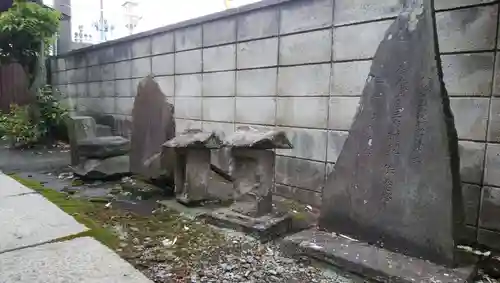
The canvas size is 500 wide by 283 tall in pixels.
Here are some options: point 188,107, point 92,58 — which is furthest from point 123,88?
point 188,107

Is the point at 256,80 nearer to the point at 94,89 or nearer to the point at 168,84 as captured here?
the point at 168,84

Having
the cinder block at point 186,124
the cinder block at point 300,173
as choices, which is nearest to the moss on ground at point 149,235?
the cinder block at point 300,173

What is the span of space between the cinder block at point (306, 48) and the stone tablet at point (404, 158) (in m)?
0.80

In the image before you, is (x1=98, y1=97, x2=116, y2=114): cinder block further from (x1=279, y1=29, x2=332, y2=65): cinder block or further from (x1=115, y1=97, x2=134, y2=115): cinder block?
(x1=279, y1=29, x2=332, y2=65): cinder block

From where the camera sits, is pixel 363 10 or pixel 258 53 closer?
pixel 363 10

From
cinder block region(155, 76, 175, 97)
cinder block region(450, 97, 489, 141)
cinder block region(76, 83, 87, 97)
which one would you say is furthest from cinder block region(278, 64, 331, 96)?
cinder block region(76, 83, 87, 97)

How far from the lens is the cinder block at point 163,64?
14.4ft

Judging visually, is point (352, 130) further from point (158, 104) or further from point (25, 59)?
point (25, 59)

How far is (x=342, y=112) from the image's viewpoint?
2.64m

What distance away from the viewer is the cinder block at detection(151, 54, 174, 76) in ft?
14.4

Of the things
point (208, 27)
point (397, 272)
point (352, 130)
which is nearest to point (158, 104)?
point (208, 27)

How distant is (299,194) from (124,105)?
11.8 feet

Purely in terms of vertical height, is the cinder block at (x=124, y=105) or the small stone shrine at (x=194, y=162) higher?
the cinder block at (x=124, y=105)

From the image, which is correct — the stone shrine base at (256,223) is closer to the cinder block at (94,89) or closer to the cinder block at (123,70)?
the cinder block at (123,70)
